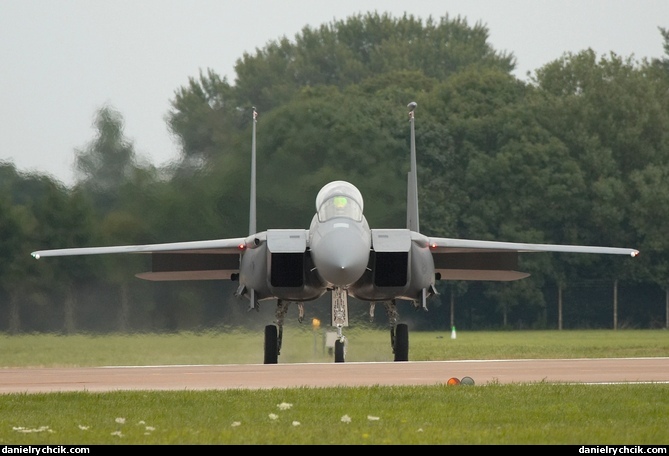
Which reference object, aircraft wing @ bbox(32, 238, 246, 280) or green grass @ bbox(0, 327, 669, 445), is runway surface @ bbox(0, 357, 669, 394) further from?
aircraft wing @ bbox(32, 238, 246, 280)

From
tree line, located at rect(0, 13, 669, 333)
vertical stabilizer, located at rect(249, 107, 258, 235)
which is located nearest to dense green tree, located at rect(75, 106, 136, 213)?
tree line, located at rect(0, 13, 669, 333)

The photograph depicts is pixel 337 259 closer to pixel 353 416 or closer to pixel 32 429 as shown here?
pixel 353 416

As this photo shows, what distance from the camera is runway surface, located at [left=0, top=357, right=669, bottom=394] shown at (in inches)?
459

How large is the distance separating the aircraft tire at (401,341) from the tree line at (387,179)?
317 cm

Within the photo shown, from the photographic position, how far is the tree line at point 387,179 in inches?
853

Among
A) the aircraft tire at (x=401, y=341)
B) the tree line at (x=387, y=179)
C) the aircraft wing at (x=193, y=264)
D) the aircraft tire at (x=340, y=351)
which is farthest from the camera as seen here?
the tree line at (x=387, y=179)

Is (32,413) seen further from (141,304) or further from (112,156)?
(112,156)

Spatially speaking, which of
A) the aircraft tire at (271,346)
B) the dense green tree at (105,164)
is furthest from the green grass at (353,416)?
the dense green tree at (105,164)

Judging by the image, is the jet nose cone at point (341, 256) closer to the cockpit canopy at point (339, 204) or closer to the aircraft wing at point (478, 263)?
the cockpit canopy at point (339, 204)

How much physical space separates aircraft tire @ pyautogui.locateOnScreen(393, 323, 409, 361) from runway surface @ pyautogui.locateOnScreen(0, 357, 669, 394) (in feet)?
9.71

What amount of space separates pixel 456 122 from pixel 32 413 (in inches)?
1295

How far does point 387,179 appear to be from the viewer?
2284 centimetres

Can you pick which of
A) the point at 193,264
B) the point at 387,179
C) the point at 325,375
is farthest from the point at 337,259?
the point at 387,179

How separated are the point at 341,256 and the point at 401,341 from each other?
7.82 ft
